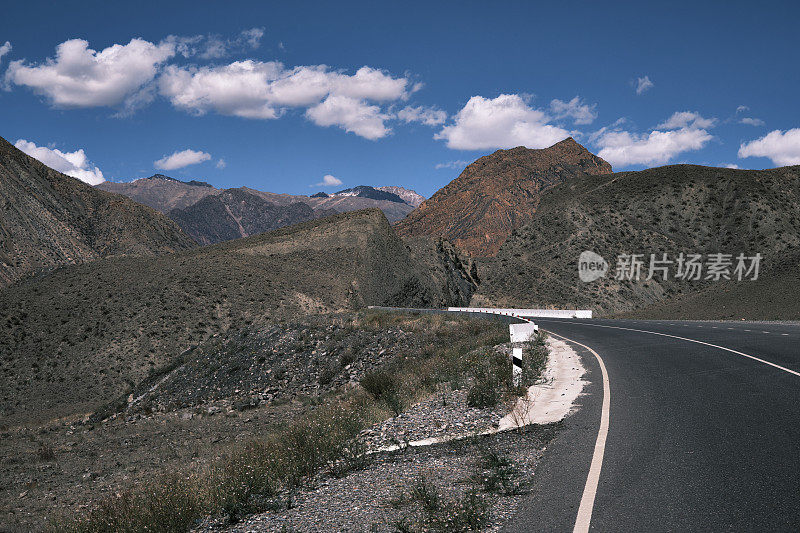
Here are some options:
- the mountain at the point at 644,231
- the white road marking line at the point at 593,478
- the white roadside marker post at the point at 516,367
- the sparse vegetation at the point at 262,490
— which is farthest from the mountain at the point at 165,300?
the white road marking line at the point at 593,478

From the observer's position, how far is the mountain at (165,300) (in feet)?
112

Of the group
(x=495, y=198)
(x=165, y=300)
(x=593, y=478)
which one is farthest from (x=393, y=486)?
(x=495, y=198)

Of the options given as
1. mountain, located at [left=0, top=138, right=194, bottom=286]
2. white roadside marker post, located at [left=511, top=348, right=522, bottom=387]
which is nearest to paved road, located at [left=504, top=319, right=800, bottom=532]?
white roadside marker post, located at [left=511, top=348, right=522, bottom=387]

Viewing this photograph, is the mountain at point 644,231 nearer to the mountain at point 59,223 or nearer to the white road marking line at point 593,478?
the white road marking line at point 593,478

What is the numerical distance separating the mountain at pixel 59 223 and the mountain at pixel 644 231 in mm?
61473

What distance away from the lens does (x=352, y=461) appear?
7.07m

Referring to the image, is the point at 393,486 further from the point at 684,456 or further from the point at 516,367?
the point at 516,367

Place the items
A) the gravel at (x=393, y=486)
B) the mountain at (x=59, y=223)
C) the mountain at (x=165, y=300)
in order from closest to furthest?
the gravel at (x=393, y=486)
the mountain at (x=165, y=300)
the mountain at (x=59, y=223)

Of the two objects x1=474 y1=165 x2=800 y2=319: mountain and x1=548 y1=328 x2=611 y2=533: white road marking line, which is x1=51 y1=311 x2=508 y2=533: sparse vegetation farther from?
x1=474 y1=165 x2=800 y2=319: mountain

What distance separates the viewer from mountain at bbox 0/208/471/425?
112 ft

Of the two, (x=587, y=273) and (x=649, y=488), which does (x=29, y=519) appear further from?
(x=587, y=273)

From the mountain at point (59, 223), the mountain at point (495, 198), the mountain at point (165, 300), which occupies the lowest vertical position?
the mountain at point (165, 300)

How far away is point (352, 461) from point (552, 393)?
485 centimetres

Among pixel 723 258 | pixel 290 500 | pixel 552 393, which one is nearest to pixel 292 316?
pixel 552 393
